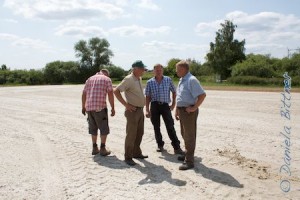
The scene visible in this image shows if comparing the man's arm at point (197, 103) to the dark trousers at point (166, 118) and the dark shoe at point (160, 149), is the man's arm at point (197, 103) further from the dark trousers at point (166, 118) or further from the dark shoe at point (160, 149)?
the dark shoe at point (160, 149)

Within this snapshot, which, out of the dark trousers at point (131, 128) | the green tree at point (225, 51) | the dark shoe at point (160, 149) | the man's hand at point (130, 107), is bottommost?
the dark shoe at point (160, 149)

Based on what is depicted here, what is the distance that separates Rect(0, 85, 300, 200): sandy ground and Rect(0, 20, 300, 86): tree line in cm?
2698

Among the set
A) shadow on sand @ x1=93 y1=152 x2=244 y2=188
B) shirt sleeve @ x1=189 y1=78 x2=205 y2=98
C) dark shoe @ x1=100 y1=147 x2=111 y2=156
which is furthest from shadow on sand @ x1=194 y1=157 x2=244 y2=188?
dark shoe @ x1=100 y1=147 x2=111 y2=156

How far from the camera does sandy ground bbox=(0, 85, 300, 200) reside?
16.8ft

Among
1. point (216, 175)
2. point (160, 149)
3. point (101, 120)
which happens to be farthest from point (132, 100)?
point (216, 175)

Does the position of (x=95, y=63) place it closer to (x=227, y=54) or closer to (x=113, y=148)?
(x=227, y=54)

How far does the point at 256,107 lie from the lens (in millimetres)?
14555

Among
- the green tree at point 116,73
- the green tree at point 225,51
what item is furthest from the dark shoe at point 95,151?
the green tree at point 116,73

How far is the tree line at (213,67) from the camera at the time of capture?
142 feet

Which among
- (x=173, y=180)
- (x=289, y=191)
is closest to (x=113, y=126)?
(x=173, y=180)

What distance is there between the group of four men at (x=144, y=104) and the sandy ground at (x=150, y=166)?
37 centimetres

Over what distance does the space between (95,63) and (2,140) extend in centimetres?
6773

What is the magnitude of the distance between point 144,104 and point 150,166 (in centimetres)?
118

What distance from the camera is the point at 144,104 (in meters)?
6.67
